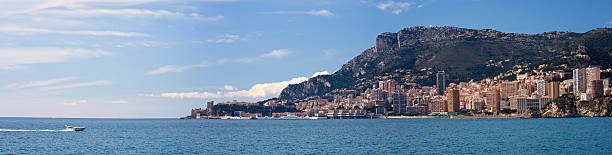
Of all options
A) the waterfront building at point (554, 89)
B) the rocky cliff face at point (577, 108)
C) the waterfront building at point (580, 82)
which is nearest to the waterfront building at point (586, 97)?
the rocky cliff face at point (577, 108)

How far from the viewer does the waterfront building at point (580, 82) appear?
17557cm

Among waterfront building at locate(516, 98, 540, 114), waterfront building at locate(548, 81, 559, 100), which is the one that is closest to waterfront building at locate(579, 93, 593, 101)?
waterfront building at locate(516, 98, 540, 114)

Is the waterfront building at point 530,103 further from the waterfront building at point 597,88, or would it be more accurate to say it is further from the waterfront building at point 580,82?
the waterfront building at point 597,88

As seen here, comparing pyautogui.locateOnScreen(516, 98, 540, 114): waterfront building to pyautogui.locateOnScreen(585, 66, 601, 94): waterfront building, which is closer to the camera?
pyautogui.locateOnScreen(585, 66, 601, 94): waterfront building

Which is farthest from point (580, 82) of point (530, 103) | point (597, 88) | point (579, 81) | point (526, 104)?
point (526, 104)

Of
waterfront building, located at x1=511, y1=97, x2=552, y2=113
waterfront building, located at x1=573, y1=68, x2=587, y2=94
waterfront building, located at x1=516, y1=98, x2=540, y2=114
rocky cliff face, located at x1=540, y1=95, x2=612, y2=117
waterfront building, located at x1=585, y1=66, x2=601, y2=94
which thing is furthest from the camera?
waterfront building, located at x1=516, y1=98, x2=540, y2=114

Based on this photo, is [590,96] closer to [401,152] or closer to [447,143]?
[447,143]

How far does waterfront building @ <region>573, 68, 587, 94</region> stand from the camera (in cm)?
17557

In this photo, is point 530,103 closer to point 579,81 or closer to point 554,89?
point 554,89

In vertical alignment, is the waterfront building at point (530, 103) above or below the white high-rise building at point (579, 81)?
below

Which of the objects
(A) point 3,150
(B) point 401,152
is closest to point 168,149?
(A) point 3,150

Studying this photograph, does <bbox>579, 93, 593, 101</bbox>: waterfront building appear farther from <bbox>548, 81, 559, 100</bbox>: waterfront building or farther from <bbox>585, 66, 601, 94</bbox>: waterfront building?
<bbox>548, 81, 559, 100</bbox>: waterfront building

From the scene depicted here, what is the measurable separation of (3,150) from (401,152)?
3859cm

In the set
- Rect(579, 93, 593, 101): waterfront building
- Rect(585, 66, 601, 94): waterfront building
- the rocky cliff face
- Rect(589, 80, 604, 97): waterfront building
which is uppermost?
Rect(585, 66, 601, 94): waterfront building
